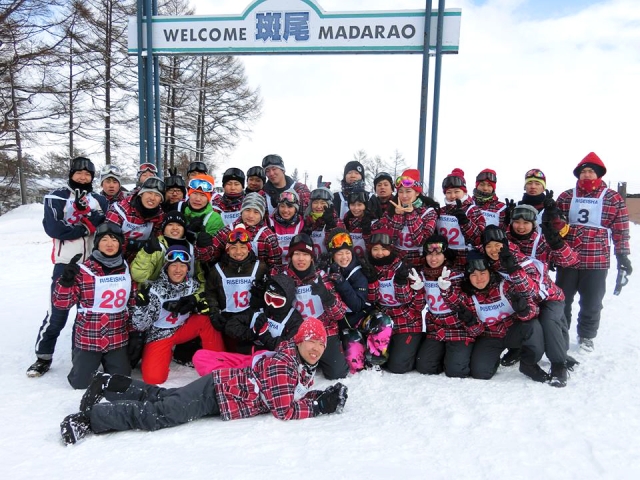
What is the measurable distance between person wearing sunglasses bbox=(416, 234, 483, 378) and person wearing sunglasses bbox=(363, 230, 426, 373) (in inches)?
4.3

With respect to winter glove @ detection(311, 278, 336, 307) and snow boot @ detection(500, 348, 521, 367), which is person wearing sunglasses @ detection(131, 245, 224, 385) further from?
snow boot @ detection(500, 348, 521, 367)

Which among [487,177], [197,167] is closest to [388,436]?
[487,177]

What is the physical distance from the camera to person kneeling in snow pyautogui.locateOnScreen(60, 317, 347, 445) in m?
3.05

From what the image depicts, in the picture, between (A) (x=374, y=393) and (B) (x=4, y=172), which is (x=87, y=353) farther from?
(B) (x=4, y=172)

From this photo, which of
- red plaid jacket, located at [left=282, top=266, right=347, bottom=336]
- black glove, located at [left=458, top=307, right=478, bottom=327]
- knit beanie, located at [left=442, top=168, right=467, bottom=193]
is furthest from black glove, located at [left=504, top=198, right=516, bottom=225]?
red plaid jacket, located at [left=282, top=266, right=347, bottom=336]

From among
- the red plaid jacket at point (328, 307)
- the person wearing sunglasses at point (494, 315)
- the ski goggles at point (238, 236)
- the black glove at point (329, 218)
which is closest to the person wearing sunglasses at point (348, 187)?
the black glove at point (329, 218)

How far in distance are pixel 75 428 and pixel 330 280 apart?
7.72ft

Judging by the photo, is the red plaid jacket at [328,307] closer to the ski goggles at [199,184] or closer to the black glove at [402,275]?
the black glove at [402,275]

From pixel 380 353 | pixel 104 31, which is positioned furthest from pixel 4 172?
pixel 380 353

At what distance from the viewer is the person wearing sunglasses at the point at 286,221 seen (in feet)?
15.6

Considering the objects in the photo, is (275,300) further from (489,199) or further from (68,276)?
(489,199)

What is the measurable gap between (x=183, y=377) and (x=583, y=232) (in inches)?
180

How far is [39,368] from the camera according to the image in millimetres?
4121

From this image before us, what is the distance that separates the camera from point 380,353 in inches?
170
